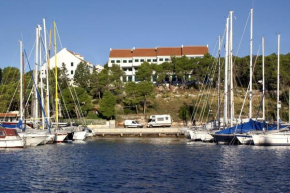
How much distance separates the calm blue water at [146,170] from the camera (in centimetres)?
2752

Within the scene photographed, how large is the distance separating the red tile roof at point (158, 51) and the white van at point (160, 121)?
3964 cm

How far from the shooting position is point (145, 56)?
121 m

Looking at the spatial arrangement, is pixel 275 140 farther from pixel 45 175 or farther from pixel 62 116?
pixel 62 116

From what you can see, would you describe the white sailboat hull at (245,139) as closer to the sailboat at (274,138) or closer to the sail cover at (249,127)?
the sail cover at (249,127)

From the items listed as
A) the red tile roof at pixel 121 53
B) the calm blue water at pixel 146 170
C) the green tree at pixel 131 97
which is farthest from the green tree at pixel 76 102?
the calm blue water at pixel 146 170

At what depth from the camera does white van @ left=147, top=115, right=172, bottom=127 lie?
271 ft

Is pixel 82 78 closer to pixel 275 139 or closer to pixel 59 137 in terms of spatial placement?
pixel 59 137

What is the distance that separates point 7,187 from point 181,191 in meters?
11.1

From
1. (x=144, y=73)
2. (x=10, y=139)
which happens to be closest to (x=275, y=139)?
(x=10, y=139)

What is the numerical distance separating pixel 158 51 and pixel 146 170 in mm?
89713

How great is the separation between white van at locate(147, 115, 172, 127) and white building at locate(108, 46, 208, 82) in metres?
36.7

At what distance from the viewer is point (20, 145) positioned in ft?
164

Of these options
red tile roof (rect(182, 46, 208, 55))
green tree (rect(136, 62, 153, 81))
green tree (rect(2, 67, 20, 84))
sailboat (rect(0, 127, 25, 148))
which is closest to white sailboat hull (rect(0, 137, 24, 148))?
sailboat (rect(0, 127, 25, 148))

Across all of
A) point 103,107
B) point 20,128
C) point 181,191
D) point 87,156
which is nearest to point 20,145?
point 20,128
